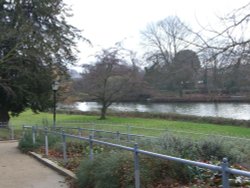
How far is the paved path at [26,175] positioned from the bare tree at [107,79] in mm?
36586

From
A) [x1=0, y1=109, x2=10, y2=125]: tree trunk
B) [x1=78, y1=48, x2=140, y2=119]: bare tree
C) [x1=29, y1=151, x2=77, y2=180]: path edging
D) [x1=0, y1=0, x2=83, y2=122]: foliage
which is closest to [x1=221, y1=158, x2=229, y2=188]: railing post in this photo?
[x1=29, y1=151, x2=77, y2=180]: path edging

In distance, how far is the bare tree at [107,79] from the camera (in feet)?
168

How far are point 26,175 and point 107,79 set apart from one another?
133 feet

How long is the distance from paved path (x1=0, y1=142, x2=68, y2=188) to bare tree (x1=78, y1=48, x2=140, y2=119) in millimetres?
36586

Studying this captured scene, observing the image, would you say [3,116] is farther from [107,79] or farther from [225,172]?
[225,172]

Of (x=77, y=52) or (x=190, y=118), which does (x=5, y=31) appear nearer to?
(x=77, y=52)

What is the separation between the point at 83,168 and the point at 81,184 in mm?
397

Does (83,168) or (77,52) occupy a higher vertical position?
(77,52)

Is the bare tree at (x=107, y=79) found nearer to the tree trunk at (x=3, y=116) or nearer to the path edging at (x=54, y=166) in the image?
the tree trunk at (x=3, y=116)

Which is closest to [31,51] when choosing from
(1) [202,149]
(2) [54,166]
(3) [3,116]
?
(3) [3,116]

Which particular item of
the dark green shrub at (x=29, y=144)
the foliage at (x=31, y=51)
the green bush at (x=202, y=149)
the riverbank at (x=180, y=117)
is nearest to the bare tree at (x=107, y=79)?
the riverbank at (x=180, y=117)

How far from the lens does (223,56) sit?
8.60 metres

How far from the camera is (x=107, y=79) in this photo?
168ft

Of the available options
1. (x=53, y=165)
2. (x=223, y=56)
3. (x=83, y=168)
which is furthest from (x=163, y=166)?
(x=53, y=165)
